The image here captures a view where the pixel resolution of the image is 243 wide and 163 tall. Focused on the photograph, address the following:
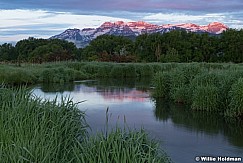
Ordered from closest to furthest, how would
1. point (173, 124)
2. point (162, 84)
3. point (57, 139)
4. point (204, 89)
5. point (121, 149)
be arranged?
point (121, 149) → point (57, 139) → point (173, 124) → point (204, 89) → point (162, 84)

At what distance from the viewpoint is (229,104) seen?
967 centimetres

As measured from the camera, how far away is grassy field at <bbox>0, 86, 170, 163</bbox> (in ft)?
13.6

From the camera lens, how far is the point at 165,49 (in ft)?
125

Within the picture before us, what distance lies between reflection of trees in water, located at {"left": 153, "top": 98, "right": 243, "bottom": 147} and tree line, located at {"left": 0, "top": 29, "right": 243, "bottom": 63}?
2176cm

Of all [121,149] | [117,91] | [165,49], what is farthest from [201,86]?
[165,49]

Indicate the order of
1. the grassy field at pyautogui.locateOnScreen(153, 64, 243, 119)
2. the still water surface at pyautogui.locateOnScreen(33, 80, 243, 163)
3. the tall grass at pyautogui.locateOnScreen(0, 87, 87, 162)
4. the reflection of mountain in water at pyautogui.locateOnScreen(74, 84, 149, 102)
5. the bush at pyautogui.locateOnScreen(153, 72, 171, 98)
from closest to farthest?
the tall grass at pyautogui.locateOnScreen(0, 87, 87, 162) < the still water surface at pyautogui.locateOnScreen(33, 80, 243, 163) < the grassy field at pyautogui.locateOnScreen(153, 64, 243, 119) < the bush at pyautogui.locateOnScreen(153, 72, 171, 98) < the reflection of mountain in water at pyautogui.locateOnScreen(74, 84, 149, 102)

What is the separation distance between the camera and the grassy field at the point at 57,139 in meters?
4.15

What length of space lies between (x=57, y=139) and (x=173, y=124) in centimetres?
497

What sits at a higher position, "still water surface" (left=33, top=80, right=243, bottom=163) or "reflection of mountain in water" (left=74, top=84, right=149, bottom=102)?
"reflection of mountain in water" (left=74, top=84, right=149, bottom=102)

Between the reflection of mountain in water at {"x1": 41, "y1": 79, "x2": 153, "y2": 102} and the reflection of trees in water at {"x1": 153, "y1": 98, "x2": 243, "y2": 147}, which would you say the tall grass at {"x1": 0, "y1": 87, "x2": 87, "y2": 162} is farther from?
the reflection of mountain in water at {"x1": 41, "y1": 79, "x2": 153, "y2": 102}

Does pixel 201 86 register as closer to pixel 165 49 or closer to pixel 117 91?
pixel 117 91

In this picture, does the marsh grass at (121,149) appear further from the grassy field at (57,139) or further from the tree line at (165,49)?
the tree line at (165,49)

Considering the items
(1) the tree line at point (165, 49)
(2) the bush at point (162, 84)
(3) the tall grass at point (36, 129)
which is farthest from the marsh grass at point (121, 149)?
(1) the tree line at point (165, 49)

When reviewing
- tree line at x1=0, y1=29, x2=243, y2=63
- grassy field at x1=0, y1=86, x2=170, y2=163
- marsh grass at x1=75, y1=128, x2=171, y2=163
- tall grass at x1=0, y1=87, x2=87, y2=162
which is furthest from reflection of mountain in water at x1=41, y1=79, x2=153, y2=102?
tree line at x1=0, y1=29, x2=243, y2=63
